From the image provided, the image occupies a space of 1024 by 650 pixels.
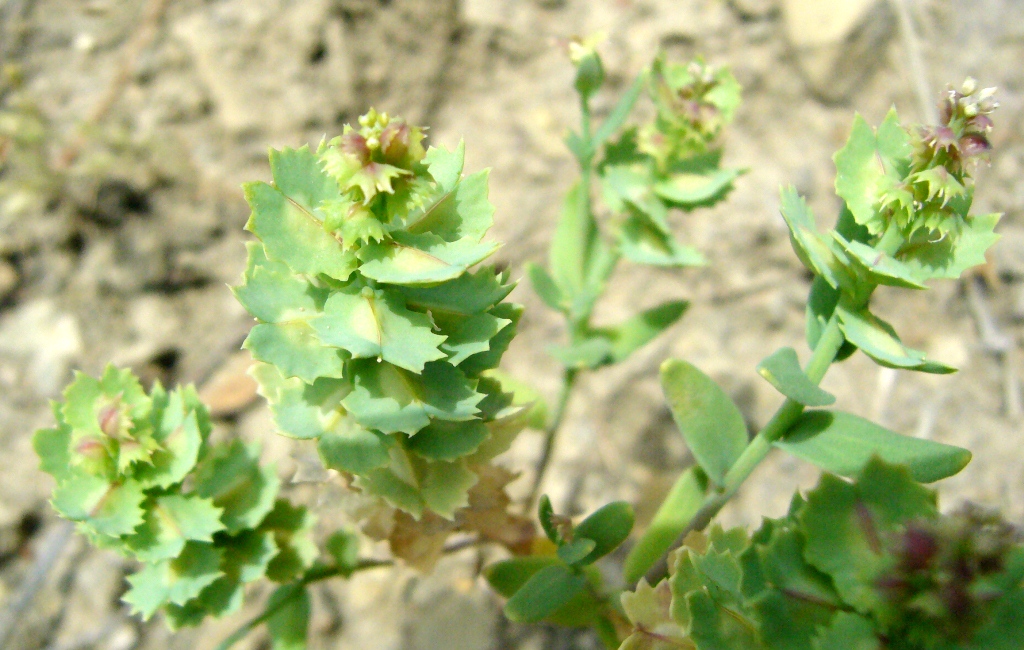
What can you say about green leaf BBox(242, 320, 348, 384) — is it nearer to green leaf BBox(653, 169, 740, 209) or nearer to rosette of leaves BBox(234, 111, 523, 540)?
rosette of leaves BBox(234, 111, 523, 540)

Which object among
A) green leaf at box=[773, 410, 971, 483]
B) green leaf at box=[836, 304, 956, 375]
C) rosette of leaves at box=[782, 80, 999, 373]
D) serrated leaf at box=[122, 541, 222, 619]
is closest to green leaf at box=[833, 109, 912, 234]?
rosette of leaves at box=[782, 80, 999, 373]

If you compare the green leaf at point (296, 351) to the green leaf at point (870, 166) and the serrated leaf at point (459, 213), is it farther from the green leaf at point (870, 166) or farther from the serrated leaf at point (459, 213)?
the green leaf at point (870, 166)

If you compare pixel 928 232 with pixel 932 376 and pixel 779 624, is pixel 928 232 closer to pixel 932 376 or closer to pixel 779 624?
pixel 779 624

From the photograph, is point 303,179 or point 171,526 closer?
point 303,179

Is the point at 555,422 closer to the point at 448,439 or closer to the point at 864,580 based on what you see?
the point at 448,439

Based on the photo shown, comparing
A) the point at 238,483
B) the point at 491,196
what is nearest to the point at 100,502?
the point at 238,483
